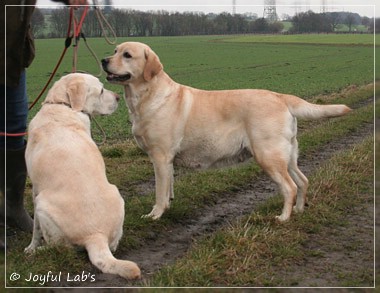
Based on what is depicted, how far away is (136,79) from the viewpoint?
574 cm

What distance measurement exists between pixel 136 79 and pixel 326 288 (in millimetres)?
2955

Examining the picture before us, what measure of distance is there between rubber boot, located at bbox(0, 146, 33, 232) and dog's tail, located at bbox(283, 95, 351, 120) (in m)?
2.71

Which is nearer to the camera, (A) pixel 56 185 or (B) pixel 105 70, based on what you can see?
(A) pixel 56 185

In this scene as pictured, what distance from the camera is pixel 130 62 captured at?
18.6ft

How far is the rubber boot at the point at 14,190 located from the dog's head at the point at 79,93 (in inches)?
27.1

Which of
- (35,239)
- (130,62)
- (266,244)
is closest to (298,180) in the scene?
(266,244)

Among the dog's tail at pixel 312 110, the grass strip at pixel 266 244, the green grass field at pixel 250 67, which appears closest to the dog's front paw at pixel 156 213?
the grass strip at pixel 266 244

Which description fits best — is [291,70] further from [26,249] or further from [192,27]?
[26,249]

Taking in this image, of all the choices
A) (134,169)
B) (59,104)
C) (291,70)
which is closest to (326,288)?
(59,104)

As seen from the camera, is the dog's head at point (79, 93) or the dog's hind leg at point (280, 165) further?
the dog's hind leg at point (280, 165)

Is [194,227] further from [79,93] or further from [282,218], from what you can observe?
[79,93]

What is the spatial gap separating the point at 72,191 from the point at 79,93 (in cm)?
113

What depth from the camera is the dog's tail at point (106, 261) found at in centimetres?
376

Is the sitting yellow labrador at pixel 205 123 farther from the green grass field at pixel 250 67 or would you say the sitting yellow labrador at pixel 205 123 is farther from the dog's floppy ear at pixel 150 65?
the green grass field at pixel 250 67
